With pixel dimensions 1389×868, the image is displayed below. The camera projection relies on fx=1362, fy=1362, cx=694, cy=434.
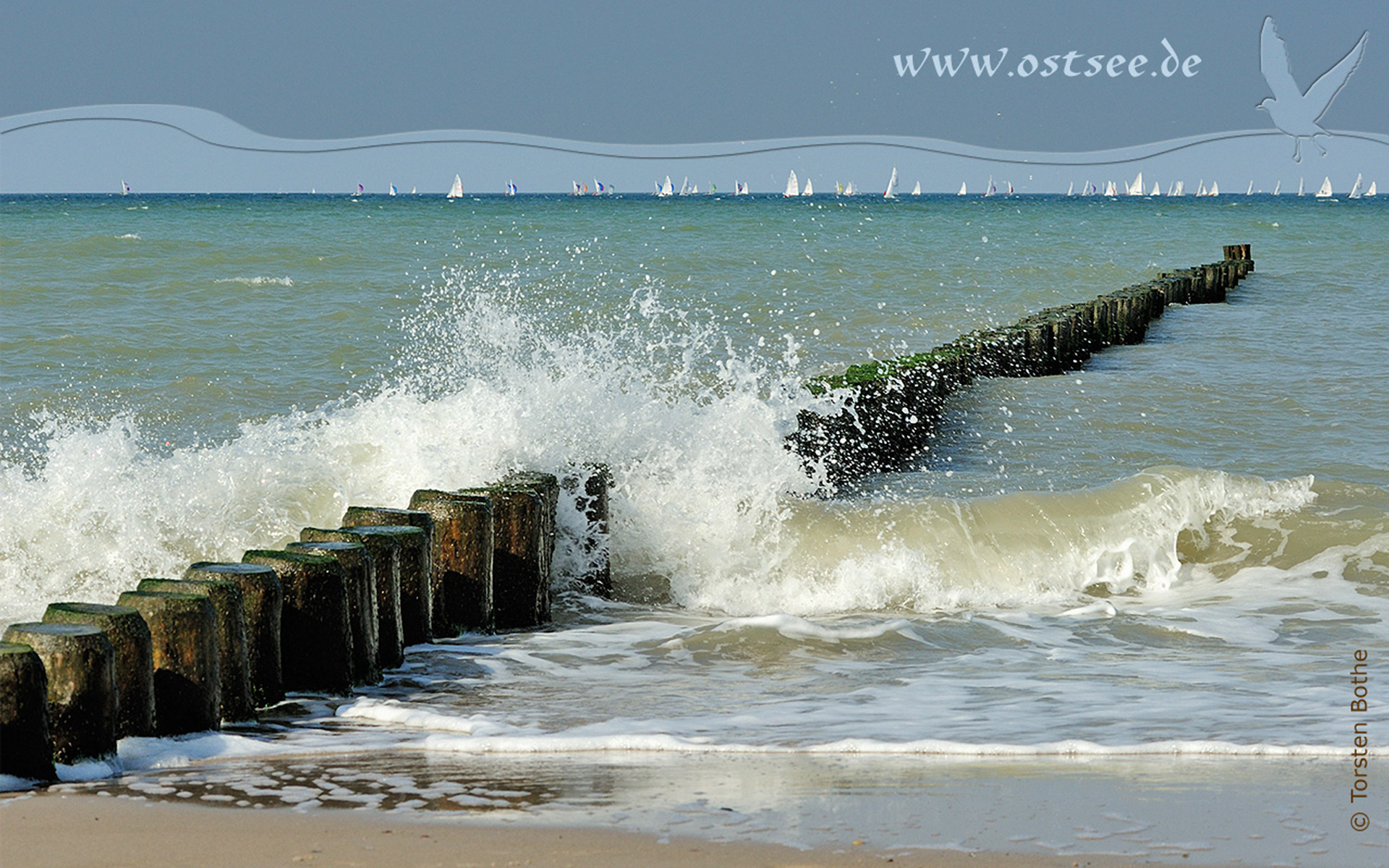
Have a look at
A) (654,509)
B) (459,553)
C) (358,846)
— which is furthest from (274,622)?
(654,509)

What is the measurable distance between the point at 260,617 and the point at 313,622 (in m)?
0.24

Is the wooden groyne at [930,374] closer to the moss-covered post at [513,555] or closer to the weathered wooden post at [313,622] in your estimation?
the moss-covered post at [513,555]

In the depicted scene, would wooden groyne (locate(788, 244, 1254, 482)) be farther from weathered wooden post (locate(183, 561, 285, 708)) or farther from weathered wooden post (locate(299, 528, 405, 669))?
weathered wooden post (locate(183, 561, 285, 708))

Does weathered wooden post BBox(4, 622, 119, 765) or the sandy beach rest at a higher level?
weathered wooden post BBox(4, 622, 119, 765)

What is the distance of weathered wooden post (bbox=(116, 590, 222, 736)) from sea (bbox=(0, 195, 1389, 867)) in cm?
9

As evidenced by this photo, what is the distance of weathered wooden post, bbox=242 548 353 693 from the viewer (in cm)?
443

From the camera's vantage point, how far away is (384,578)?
15.9ft

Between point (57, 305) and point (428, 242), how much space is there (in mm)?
15858

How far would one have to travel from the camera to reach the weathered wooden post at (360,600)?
4547 millimetres

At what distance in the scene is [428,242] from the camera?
31.9 m

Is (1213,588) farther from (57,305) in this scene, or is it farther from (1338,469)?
(57,305)

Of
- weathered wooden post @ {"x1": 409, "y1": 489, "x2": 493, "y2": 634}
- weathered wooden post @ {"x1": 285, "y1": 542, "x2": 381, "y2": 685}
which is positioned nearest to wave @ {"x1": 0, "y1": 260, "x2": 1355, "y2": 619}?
weathered wooden post @ {"x1": 409, "y1": 489, "x2": 493, "y2": 634}

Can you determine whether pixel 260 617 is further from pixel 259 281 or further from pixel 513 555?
pixel 259 281

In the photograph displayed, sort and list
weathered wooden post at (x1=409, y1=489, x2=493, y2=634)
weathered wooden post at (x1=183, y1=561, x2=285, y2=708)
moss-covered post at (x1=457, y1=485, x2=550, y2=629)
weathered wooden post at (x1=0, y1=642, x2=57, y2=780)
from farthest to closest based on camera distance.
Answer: moss-covered post at (x1=457, y1=485, x2=550, y2=629) → weathered wooden post at (x1=409, y1=489, x2=493, y2=634) → weathered wooden post at (x1=183, y1=561, x2=285, y2=708) → weathered wooden post at (x1=0, y1=642, x2=57, y2=780)
